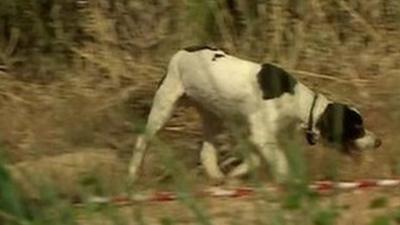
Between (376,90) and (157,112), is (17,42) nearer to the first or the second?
(157,112)

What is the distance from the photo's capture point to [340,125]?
699cm

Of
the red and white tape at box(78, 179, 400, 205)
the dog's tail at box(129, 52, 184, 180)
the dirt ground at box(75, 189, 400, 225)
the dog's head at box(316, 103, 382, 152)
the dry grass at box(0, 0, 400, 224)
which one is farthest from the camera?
the dry grass at box(0, 0, 400, 224)

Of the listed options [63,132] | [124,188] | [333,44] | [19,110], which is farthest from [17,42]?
[124,188]

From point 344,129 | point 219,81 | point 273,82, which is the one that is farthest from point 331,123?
point 219,81

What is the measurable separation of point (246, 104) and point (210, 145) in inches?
15.9

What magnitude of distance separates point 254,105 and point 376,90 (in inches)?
48.7

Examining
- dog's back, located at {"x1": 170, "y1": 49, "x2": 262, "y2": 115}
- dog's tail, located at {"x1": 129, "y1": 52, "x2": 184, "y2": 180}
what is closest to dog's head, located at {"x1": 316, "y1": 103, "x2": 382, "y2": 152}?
dog's back, located at {"x1": 170, "y1": 49, "x2": 262, "y2": 115}

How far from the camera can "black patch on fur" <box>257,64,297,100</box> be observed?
7.11 meters

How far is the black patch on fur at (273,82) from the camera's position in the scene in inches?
280

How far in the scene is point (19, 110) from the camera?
27.3 feet

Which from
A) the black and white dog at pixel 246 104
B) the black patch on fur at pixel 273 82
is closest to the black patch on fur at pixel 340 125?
the black and white dog at pixel 246 104

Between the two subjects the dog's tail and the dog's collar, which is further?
the dog's tail

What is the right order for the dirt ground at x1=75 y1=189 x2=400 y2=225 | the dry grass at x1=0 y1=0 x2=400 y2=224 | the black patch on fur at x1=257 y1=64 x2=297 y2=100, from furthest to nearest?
the dry grass at x1=0 y1=0 x2=400 y2=224, the black patch on fur at x1=257 y1=64 x2=297 y2=100, the dirt ground at x1=75 y1=189 x2=400 y2=225

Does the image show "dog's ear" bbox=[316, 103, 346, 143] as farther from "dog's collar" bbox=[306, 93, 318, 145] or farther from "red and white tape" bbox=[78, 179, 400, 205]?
"red and white tape" bbox=[78, 179, 400, 205]
